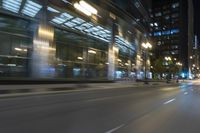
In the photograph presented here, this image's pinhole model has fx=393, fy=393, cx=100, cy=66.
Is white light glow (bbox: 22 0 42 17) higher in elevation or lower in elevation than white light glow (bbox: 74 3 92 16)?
lower

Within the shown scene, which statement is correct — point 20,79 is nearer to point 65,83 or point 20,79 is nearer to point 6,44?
point 6,44

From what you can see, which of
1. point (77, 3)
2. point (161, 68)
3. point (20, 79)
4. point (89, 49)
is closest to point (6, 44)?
point (20, 79)

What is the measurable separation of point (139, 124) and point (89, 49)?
44.8 m

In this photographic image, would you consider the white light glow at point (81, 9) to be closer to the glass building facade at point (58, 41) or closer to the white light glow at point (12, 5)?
the glass building facade at point (58, 41)

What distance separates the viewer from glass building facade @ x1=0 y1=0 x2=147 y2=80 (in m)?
38.1

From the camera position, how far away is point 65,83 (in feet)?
154

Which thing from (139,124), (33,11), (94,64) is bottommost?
(139,124)

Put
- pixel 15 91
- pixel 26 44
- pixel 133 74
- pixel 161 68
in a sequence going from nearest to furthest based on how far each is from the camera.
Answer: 1. pixel 15 91
2. pixel 26 44
3. pixel 133 74
4. pixel 161 68

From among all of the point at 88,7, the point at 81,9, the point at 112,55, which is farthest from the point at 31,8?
the point at 112,55

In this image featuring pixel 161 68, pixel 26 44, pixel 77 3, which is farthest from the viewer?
pixel 161 68

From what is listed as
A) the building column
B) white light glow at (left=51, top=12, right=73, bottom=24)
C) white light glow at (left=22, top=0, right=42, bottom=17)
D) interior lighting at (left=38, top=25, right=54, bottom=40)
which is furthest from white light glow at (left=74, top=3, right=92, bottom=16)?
the building column

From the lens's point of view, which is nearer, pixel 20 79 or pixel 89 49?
pixel 20 79

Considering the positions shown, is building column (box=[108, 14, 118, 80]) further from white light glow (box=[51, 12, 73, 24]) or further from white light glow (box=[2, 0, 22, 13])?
white light glow (box=[2, 0, 22, 13])

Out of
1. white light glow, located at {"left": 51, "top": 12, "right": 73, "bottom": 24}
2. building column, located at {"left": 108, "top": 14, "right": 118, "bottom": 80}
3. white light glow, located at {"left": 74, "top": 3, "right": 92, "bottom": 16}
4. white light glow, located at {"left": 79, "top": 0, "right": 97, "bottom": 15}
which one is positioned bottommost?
building column, located at {"left": 108, "top": 14, "right": 118, "bottom": 80}
